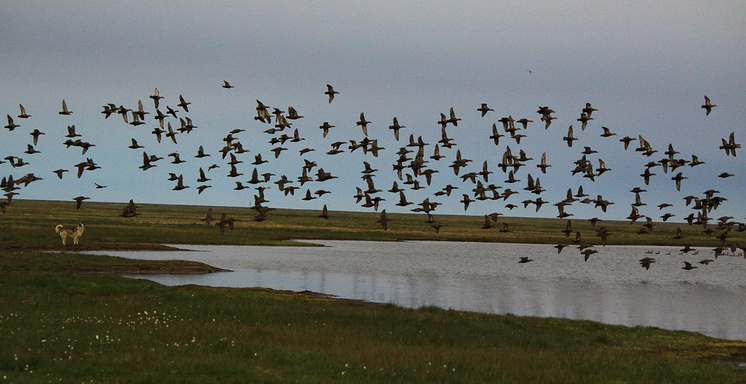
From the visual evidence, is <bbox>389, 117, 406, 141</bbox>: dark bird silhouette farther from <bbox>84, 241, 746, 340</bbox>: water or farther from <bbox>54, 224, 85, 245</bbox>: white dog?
<bbox>54, 224, 85, 245</bbox>: white dog

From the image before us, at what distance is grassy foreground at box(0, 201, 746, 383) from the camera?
20.6m

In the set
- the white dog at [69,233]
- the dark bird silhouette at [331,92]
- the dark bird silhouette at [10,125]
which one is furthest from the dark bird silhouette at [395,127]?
the white dog at [69,233]

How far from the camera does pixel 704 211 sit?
47.7 metres

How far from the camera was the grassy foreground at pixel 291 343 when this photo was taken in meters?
20.6

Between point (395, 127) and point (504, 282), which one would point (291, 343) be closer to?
point (395, 127)

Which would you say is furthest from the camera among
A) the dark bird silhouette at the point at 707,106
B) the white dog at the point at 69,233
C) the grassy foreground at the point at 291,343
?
the white dog at the point at 69,233

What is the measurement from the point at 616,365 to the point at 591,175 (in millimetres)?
20753

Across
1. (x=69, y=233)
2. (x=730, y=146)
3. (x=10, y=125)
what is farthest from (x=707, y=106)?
(x=69, y=233)

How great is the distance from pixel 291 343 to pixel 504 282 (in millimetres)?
43946

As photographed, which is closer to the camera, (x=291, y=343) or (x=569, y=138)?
(x=291, y=343)

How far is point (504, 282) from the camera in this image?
68.3 metres

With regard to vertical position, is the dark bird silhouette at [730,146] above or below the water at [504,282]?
above

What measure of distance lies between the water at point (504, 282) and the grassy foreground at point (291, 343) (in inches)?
342

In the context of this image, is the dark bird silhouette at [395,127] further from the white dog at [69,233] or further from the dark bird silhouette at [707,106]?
the white dog at [69,233]
